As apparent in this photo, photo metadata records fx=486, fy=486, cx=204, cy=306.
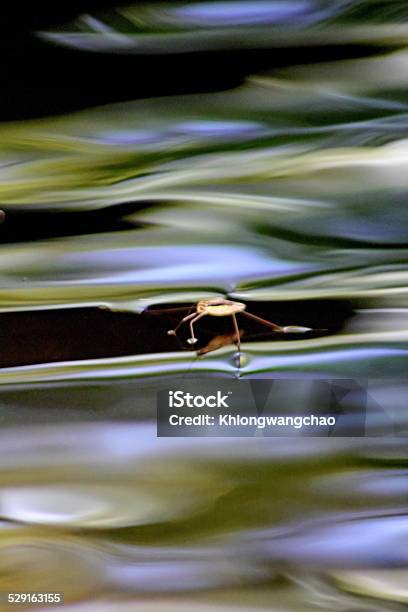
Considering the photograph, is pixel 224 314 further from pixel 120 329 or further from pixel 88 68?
pixel 88 68

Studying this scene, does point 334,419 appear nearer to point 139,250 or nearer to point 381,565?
point 381,565

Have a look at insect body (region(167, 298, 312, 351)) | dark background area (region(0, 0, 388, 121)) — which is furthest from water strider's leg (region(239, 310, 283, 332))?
dark background area (region(0, 0, 388, 121))

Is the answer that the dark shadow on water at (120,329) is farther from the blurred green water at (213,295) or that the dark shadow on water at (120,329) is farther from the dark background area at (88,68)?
the dark background area at (88,68)

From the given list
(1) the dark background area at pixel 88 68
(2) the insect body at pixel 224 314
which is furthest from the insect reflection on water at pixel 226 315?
(1) the dark background area at pixel 88 68

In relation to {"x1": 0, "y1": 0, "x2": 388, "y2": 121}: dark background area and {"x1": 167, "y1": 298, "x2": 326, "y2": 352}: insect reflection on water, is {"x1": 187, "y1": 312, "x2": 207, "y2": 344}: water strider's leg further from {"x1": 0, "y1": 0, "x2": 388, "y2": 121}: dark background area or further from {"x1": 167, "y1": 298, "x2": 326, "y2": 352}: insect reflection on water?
{"x1": 0, "y1": 0, "x2": 388, "y2": 121}: dark background area

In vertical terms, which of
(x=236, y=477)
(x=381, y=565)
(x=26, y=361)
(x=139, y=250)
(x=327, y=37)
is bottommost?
(x=381, y=565)

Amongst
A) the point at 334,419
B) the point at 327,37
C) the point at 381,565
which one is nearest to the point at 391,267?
the point at 334,419

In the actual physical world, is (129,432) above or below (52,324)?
below

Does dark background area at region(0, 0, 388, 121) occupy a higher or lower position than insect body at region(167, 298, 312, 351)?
higher
